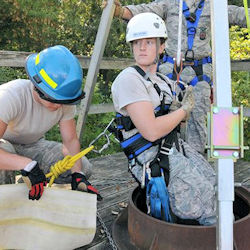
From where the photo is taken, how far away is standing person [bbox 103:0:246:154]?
347 cm

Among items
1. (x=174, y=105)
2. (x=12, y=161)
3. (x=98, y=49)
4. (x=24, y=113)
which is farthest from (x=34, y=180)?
(x=98, y=49)

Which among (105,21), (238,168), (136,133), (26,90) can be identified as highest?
(105,21)

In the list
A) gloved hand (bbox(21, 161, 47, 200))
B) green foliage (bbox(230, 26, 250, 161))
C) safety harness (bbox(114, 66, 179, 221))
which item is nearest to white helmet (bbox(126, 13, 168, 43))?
safety harness (bbox(114, 66, 179, 221))

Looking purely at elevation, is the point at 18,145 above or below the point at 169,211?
above

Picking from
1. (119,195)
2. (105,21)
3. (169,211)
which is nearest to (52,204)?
(169,211)

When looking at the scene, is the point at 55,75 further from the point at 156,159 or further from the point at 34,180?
the point at 156,159

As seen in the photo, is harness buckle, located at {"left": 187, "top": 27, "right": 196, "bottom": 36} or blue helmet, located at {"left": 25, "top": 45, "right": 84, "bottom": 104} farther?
harness buckle, located at {"left": 187, "top": 27, "right": 196, "bottom": 36}

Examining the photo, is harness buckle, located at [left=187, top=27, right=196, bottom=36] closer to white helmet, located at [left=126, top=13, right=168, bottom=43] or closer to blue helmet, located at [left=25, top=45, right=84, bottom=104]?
white helmet, located at [left=126, top=13, right=168, bottom=43]

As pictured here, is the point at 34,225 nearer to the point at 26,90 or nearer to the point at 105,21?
the point at 26,90

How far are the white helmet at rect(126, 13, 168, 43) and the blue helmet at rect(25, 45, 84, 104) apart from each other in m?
0.42

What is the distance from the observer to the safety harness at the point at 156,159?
209 centimetres

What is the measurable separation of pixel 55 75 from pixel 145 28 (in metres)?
0.65

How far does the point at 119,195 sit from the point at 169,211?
3.58 feet

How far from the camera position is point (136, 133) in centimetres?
221
